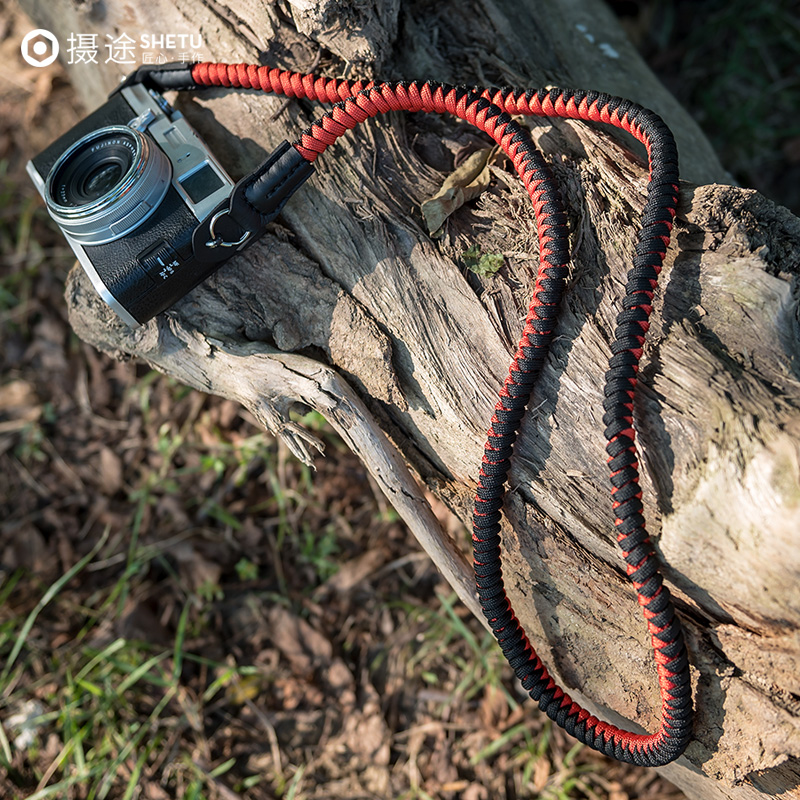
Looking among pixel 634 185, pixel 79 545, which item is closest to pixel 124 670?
pixel 79 545

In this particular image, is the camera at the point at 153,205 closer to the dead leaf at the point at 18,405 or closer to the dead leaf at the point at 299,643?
the dead leaf at the point at 299,643

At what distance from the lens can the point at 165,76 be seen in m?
2.48

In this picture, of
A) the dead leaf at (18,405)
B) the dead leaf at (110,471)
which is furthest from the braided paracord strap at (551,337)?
the dead leaf at (18,405)

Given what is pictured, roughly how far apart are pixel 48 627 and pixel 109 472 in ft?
2.74

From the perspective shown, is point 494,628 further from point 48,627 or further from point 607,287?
point 48,627

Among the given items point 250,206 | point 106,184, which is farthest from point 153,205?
point 250,206

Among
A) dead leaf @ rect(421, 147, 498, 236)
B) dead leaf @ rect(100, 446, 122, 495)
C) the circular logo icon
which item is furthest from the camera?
the circular logo icon

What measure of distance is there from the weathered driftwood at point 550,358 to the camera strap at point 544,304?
10 cm

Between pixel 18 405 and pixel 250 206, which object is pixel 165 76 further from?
pixel 18 405

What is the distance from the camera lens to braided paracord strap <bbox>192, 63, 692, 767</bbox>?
189cm

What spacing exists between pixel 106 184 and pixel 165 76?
54 centimetres

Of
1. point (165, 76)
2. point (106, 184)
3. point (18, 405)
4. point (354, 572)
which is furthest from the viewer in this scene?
point (18, 405)

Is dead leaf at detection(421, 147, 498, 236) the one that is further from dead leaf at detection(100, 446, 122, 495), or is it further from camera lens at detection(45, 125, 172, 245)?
dead leaf at detection(100, 446, 122, 495)

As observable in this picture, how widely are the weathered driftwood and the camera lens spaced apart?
0.99 feet
